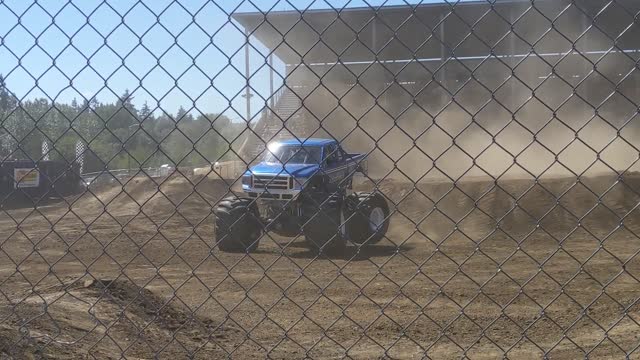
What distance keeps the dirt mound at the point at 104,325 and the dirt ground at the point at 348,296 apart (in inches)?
0.8

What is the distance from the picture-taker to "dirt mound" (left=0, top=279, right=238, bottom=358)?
4391mm

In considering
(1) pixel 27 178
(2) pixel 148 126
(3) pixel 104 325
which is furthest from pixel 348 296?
(2) pixel 148 126

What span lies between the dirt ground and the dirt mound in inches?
0.8

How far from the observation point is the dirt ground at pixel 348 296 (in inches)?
175

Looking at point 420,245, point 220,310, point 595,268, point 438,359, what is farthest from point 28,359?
point 420,245

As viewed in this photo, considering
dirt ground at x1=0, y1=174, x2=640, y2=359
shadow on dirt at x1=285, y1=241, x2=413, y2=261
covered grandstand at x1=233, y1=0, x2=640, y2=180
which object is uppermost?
covered grandstand at x1=233, y1=0, x2=640, y2=180

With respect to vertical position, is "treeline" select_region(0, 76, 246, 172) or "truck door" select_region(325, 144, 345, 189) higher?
"treeline" select_region(0, 76, 246, 172)

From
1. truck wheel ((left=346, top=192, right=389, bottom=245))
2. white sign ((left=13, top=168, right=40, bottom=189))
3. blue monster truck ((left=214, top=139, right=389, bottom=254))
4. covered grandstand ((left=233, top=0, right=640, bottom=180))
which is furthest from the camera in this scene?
truck wheel ((left=346, top=192, right=389, bottom=245))

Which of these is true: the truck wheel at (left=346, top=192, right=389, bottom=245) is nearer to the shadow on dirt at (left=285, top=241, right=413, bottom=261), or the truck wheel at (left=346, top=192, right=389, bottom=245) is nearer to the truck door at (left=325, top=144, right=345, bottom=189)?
the shadow on dirt at (left=285, top=241, right=413, bottom=261)

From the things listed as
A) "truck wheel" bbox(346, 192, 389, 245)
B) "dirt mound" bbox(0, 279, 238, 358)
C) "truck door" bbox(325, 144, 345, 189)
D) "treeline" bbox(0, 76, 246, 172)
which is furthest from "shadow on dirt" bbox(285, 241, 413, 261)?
"treeline" bbox(0, 76, 246, 172)

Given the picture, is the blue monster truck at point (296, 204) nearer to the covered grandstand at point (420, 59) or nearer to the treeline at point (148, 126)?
the covered grandstand at point (420, 59)

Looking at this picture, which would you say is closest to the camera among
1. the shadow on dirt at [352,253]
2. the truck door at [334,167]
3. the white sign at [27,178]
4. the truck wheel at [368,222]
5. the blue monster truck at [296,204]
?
the white sign at [27,178]

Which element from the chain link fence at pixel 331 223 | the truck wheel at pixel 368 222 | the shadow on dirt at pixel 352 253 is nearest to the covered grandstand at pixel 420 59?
the chain link fence at pixel 331 223

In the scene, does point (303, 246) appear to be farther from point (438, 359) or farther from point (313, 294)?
point (438, 359)
